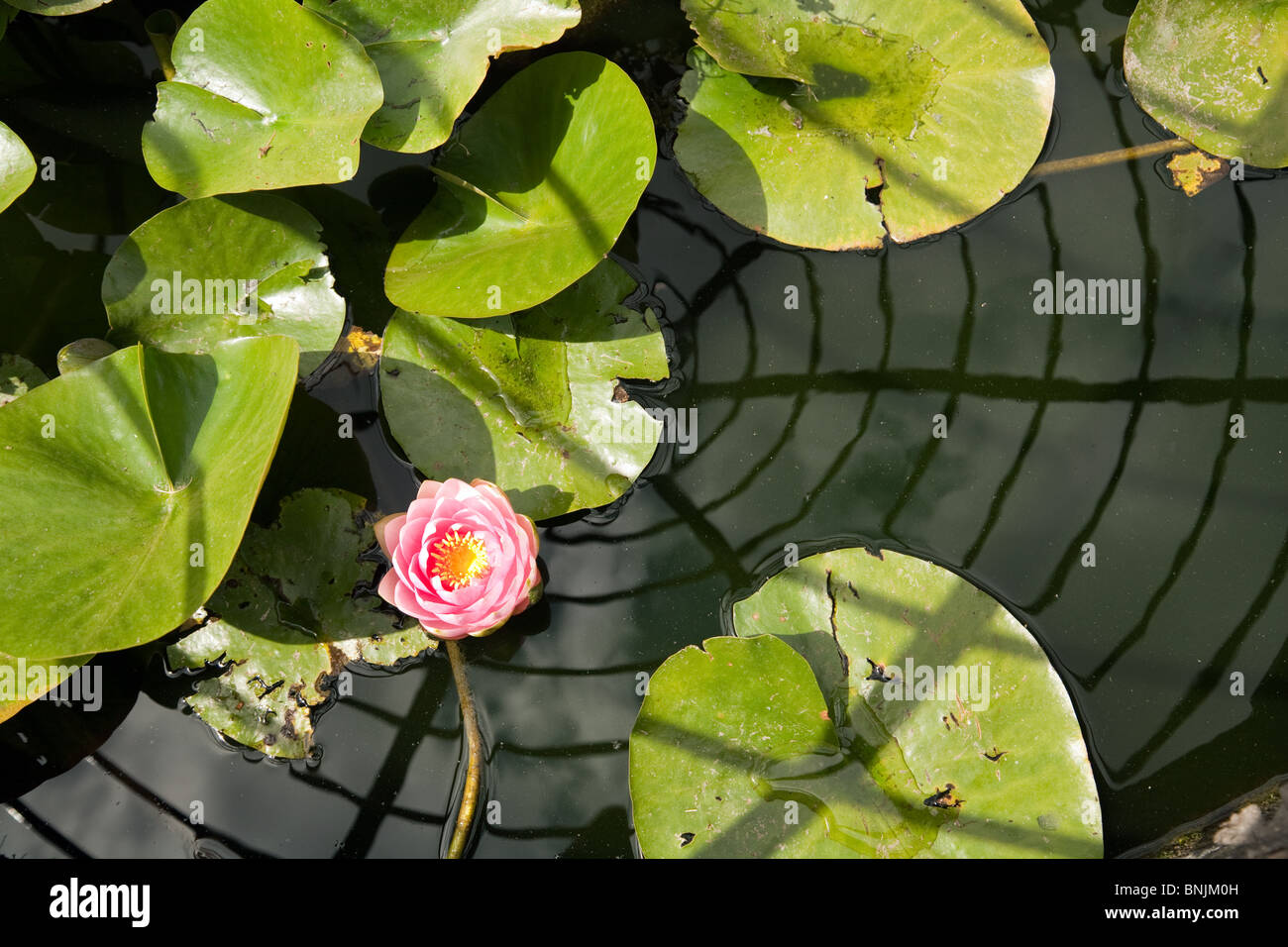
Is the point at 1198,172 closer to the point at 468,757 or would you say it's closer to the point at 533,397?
the point at 533,397

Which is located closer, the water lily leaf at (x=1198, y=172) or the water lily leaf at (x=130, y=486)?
the water lily leaf at (x=130, y=486)

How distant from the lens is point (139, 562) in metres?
2.11

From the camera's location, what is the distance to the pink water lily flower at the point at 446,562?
7.31 ft

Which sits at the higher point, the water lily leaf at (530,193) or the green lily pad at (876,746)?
the water lily leaf at (530,193)

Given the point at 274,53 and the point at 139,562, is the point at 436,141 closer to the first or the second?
the point at 274,53

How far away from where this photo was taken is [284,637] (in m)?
2.48

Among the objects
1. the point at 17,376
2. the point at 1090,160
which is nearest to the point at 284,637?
the point at 17,376

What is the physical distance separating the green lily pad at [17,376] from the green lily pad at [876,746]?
2134 mm

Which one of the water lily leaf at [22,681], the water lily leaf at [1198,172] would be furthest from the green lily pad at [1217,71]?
the water lily leaf at [22,681]

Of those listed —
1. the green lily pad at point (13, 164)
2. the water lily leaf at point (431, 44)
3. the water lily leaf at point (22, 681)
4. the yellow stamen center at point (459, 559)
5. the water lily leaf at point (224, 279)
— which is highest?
the water lily leaf at point (431, 44)

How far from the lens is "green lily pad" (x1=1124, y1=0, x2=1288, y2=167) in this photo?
2635 millimetres

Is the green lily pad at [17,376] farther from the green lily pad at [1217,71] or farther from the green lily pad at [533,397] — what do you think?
the green lily pad at [1217,71]

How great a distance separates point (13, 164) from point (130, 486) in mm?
976

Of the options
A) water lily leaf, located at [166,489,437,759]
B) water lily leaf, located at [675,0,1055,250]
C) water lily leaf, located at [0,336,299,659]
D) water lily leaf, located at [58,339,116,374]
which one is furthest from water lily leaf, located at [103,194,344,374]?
water lily leaf, located at [675,0,1055,250]
